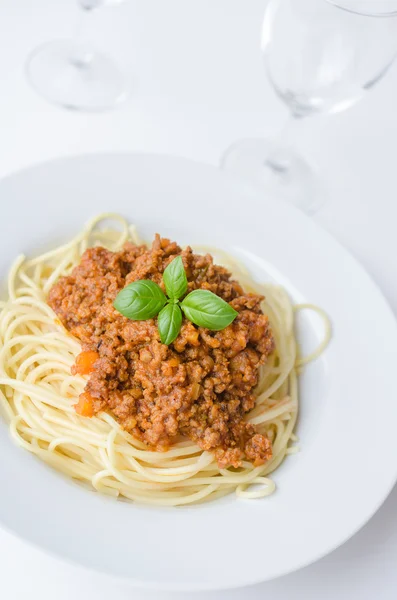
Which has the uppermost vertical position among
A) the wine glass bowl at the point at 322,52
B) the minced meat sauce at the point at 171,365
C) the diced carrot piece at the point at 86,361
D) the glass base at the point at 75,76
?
the wine glass bowl at the point at 322,52

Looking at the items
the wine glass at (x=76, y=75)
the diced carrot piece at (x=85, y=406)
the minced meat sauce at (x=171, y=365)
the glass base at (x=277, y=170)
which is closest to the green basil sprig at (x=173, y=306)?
the minced meat sauce at (x=171, y=365)

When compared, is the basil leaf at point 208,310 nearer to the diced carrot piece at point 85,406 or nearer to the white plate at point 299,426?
the diced carrot piece at point 85,406

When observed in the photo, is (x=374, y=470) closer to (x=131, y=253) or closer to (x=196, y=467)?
(x=196, y=467)

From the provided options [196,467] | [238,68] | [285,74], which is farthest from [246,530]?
[238,68]

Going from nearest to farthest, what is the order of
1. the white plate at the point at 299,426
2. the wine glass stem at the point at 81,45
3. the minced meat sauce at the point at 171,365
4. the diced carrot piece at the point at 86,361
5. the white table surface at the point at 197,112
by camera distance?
the white plate at the point at 299,426 < the minced meat sauce at the point at 171,365 < the diced carrot piece at the point at 86,361 < the white table surface at the point at 197,112 < the wine glass stem at the point at 81,45

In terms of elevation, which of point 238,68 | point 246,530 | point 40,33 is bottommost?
point 246,530

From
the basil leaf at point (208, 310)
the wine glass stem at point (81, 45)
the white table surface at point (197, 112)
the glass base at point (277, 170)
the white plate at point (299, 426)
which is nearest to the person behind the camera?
the white plate at point (299, 426)

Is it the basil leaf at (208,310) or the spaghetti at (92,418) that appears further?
the spaghetti at (92,418)

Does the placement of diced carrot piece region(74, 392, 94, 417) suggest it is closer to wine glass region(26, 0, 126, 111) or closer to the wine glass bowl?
the wine glass bowl

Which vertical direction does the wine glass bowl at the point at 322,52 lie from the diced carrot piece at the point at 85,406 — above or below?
above
